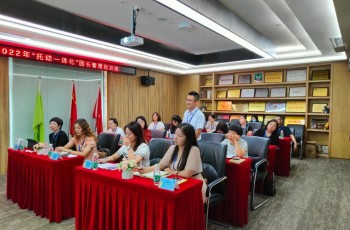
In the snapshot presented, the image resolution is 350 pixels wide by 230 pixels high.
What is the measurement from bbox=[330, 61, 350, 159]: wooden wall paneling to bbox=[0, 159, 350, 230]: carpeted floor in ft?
6.31

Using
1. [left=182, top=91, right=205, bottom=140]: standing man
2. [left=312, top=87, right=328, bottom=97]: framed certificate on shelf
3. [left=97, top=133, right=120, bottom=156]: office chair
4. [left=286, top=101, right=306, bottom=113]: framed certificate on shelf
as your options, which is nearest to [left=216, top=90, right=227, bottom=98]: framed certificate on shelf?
[left=286, top=101, right=306, bottom=113]: framed certificate on shelf

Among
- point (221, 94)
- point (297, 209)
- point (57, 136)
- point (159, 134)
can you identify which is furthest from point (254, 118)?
point (57, 136)

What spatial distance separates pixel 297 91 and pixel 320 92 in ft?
1.88

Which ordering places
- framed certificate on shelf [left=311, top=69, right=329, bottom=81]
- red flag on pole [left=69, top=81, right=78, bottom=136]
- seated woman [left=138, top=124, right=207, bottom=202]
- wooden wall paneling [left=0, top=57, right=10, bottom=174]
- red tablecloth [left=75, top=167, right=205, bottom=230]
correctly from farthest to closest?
framed certificate on shelf [left=311, top=69, right=329, bottom=81], red flag on pole [left=69, top=81, right=78, bottom=136], wooden wall paneling [left=0, top=57, right=10, bottom=174], seated woman [left=138, top=124, right=207, bottom=202], red tablecloth [left=75, top=167, right=205, bottom=230]

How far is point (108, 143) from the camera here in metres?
4.11

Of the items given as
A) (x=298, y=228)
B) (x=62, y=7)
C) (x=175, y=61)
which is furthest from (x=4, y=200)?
(x=175, y=61)

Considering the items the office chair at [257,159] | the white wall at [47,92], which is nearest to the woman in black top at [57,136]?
the white wall at [47,92]

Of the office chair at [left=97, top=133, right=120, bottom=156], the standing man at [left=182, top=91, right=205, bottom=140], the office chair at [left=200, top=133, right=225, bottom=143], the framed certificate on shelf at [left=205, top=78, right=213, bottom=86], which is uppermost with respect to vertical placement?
the framed certificate on shelf at [left=205, top=78, right=213, bottom=86]

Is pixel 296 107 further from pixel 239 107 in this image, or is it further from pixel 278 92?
pixel 239 107

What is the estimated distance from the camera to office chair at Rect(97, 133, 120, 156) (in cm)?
402

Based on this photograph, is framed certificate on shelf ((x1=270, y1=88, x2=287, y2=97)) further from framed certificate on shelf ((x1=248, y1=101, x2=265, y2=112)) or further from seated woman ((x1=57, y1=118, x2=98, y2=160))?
seated woman ((x1=57, y1=118, x2=98, y2=160))

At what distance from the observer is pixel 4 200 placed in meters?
3.56

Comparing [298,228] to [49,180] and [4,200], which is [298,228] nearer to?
[49,180]

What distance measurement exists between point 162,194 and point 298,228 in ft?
6.35
